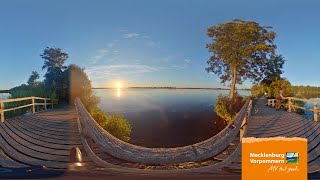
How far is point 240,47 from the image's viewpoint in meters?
35.1

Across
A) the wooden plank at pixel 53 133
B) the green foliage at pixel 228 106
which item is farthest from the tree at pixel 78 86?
the wooden plank at pixel 53 133

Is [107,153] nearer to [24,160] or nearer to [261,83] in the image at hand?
[24,160]

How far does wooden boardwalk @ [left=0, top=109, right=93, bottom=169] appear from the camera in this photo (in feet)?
22.5

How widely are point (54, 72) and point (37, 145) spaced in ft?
91.9

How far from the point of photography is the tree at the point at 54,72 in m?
32.2

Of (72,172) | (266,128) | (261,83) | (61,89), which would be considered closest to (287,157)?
(72,172)

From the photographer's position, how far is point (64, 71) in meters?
34.6

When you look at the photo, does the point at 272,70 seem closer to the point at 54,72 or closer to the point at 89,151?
the point at 54,72

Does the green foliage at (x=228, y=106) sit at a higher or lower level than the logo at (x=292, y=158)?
lower

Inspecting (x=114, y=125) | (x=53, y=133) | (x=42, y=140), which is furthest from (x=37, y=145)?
(x=114, y=125)

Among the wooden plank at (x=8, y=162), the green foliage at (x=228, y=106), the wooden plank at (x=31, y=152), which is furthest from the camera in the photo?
the green foliage at (x=228, y=106)

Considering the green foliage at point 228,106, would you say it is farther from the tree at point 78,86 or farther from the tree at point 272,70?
the tree at point 78,86

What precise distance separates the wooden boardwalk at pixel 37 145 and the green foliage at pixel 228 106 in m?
21.9

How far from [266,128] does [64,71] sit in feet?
90.7
